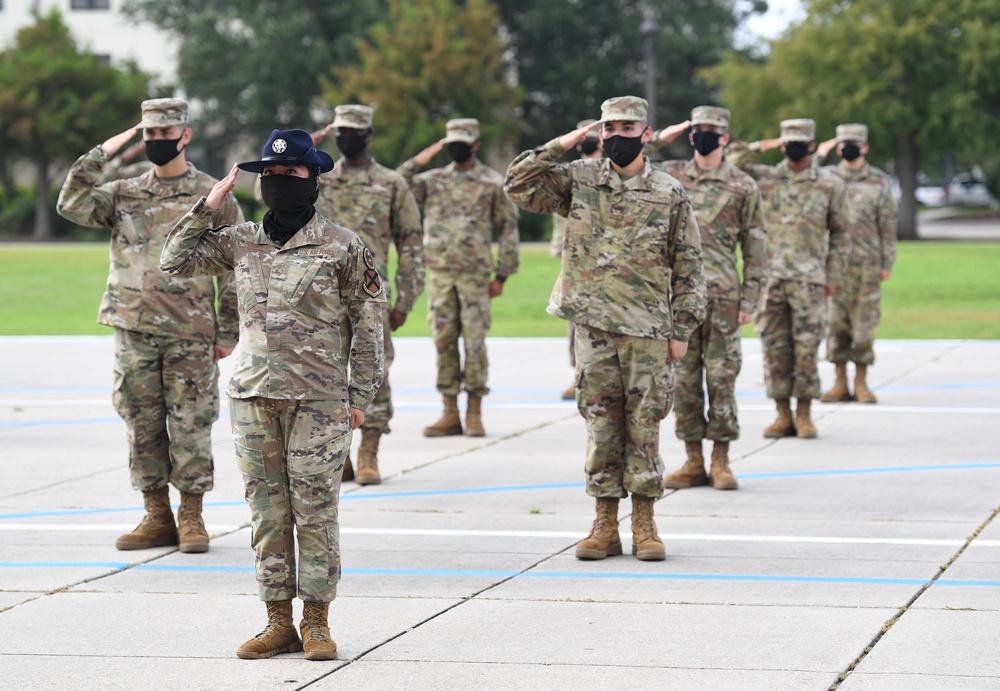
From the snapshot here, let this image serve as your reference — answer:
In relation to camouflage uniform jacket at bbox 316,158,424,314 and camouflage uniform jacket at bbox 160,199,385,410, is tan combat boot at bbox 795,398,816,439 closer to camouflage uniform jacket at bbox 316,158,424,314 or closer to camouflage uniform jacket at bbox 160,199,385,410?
camouflage uniform jacket at bbox 316,158,424,314

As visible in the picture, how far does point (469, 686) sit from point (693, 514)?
11.9ft

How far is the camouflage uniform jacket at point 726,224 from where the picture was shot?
9.81 meters

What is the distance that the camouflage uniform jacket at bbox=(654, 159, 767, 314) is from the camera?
32.2 feet

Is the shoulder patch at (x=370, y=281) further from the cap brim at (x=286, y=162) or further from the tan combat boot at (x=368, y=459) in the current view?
the tan combat boot at (x=368, y=459)

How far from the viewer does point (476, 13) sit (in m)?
52.3

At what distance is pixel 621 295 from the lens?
784cm

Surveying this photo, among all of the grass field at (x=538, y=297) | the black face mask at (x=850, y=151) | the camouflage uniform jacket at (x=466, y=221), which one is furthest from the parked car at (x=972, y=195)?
the camouflage uniform jacket at (x=466, y=221)

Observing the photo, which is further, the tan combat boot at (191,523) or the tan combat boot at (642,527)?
the tan combat boot at (191,523)

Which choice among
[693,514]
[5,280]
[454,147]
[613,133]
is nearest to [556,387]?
[454,147]

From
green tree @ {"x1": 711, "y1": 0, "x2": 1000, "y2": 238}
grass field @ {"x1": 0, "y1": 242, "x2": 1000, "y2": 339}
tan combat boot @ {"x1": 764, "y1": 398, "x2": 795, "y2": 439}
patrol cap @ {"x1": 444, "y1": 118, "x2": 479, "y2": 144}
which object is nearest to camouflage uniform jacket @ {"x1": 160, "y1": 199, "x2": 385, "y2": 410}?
patrol cap @ {"x1": 444, "y1": 118, "x2": 479, "y2": 144}

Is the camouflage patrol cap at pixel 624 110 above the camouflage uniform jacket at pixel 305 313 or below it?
above

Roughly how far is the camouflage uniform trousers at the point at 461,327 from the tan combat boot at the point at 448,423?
0.08 meters

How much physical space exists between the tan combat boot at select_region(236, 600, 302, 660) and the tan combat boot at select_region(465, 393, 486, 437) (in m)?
6.10

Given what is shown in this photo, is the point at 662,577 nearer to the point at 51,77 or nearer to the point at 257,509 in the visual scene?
the point at 257,509
